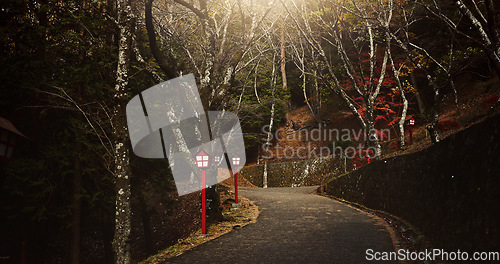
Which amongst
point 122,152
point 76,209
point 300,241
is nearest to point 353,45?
point 300,241

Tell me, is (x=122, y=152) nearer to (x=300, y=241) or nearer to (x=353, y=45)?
(x=300, y=241)

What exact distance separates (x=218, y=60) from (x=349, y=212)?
686 centimetres

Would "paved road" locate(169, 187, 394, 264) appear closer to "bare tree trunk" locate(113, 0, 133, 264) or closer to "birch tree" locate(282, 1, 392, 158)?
"bare tree trunk" locate(113, 0, 133, 264)

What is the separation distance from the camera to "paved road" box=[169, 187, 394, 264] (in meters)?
6.54

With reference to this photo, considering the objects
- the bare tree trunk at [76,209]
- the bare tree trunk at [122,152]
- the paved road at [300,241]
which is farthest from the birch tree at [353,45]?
the bare tree trunk at [76,209]

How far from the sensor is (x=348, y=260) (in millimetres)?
6012

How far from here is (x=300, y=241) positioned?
25.3ft

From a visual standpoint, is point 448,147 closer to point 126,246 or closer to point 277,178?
point 126,246

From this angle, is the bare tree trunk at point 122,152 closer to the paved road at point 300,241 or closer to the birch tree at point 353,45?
the paved road at point 300,241

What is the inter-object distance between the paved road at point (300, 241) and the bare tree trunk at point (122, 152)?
185 cm

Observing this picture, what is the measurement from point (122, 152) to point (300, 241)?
191 inches

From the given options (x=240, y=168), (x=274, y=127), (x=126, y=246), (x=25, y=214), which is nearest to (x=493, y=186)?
(x=126, y=246)

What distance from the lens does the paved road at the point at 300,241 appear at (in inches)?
257

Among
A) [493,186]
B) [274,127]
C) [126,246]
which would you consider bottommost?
[126,246]
